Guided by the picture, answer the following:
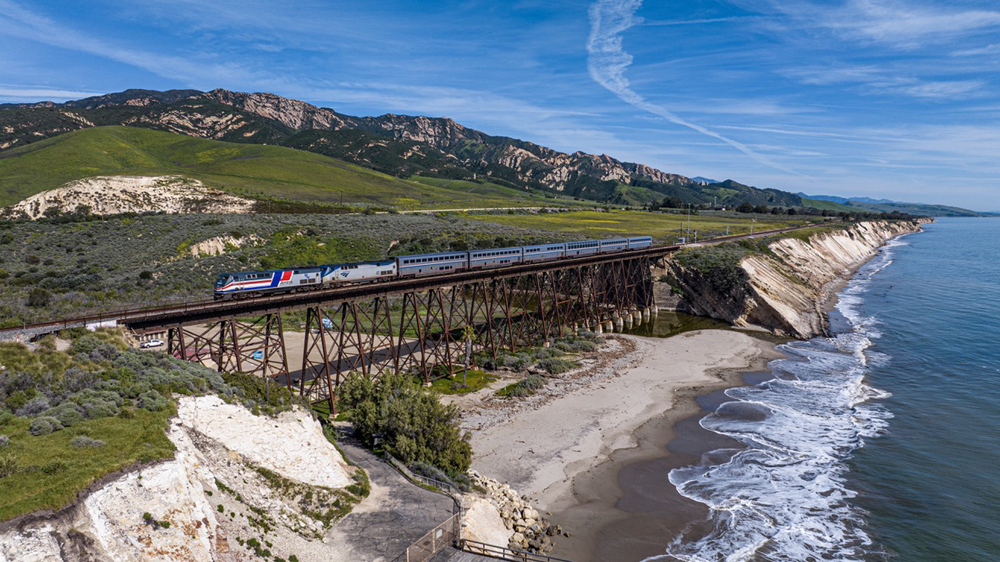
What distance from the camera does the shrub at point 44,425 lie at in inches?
648

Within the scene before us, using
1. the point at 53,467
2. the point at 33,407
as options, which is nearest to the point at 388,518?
the point at 53,467

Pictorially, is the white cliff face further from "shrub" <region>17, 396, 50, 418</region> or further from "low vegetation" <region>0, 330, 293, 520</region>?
"shrub" <region>17, 396, 50, 418</region>

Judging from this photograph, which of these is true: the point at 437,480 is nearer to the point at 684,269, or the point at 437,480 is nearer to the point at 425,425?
the point at 425,425

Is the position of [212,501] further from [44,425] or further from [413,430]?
[413,430]

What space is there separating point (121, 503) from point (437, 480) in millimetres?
12110

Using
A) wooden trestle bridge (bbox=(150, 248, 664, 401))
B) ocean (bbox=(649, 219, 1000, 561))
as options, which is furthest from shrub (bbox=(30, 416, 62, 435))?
ocean (bbox=(649, 219, 1000, 561))

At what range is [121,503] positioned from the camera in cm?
1399

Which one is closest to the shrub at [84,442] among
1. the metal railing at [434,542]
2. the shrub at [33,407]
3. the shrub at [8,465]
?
the shrub at [8,465]

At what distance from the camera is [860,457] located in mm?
30016

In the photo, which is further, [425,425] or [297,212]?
[297,212]

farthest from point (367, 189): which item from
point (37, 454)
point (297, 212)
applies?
point (37, 454)

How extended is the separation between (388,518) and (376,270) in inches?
880

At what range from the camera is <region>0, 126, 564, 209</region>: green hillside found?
118 metres

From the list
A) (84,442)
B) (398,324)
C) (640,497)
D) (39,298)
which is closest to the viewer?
(84,442)
